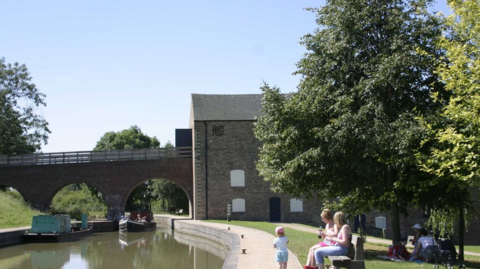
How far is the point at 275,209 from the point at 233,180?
3.25 metres

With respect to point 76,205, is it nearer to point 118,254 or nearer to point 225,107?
point 225,107

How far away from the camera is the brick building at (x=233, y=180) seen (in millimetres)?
32312

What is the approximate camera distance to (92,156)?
34.7m

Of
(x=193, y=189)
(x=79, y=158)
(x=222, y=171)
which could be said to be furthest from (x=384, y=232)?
(x=79, y=158)

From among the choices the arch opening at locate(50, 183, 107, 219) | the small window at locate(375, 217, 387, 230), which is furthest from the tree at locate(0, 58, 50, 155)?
the small window at locate(375, 217, 387, 230)

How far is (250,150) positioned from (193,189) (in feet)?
15.6

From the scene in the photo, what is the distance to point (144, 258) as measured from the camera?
63.4 feet

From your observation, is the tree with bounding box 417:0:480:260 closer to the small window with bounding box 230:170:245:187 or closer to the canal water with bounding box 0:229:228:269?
the canal water with bounding box 0:229:228:269

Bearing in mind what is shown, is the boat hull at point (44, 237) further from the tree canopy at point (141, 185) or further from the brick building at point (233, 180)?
the tree canopy at point (141, 185)

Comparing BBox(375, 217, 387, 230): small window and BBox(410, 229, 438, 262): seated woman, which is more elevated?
BBox(410, 229, 438, 262): seated woman

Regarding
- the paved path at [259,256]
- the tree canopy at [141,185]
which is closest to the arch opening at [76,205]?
the tree canopy at [141,185]

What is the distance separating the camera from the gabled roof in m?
32.9

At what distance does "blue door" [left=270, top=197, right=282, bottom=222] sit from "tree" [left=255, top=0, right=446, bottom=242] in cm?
1688

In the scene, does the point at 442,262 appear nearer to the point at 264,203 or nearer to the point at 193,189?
the point at 264,203
